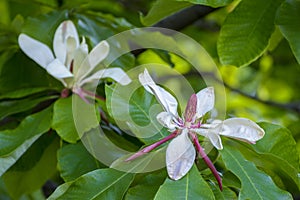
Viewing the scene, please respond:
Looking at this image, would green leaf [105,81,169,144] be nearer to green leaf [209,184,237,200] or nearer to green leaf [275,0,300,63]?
green leaf [209,184,237,200]

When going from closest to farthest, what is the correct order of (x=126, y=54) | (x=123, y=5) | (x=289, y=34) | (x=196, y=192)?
(x=196, y=192), (x=289, y=34), (x=126, y=54), (x=123, y=5)

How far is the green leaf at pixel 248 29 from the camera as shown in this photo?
1009 millimetres

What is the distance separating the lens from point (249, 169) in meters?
0.84

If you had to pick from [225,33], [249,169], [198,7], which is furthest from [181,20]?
[249,169]

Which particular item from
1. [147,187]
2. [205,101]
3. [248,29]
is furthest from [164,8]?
[147,187]

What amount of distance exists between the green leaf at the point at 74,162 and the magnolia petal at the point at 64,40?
18 centimetres

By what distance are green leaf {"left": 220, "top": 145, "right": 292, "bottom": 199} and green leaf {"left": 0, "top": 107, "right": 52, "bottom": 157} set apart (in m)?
0.32

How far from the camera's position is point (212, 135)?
812 millimetres

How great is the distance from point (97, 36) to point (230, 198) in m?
0.55

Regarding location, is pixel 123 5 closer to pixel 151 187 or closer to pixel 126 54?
pixel 126 54

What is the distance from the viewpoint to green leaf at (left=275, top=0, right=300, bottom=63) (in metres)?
0.96

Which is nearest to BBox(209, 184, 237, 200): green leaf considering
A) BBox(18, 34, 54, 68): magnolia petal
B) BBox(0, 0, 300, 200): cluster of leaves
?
BBox(0, 0, 300, 200): cluster of leaves

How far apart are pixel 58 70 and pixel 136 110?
0.19 metres

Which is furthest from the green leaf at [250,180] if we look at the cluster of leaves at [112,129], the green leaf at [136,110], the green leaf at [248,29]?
the green leaf at [248,29]
